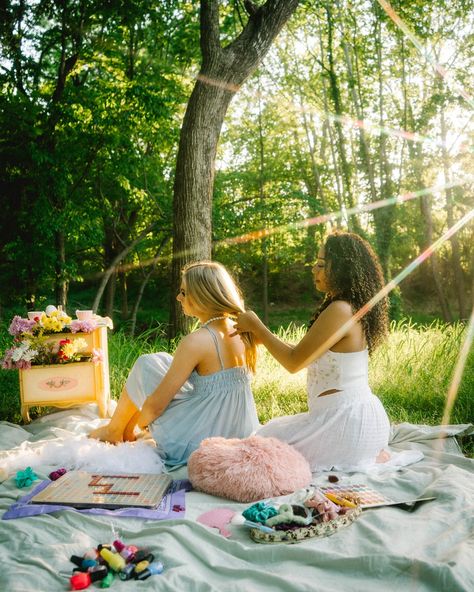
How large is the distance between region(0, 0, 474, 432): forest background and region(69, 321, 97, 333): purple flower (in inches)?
71.3

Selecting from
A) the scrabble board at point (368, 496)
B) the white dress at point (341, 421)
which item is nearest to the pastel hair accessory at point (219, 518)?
the scrabble board at point (368, 496)

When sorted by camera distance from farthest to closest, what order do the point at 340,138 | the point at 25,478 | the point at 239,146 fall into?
1. the point at 239,146
2. the point at 340,138
3. the point at 25,478

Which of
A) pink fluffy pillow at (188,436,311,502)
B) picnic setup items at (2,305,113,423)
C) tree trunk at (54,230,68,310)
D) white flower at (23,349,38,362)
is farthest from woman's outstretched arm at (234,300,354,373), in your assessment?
tree trunk at (54,230,68,310)

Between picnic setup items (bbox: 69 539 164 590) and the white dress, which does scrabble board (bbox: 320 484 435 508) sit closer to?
the white dress

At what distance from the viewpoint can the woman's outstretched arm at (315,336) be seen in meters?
3.04

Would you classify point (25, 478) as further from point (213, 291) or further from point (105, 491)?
point (213, 291)

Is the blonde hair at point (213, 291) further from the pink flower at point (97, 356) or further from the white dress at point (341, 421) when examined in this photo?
the pink flower at point (97, 356)

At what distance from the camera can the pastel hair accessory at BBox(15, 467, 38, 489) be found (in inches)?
111

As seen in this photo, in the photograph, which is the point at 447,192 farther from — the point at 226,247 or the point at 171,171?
the point at 171,171

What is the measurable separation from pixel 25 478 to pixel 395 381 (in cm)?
344

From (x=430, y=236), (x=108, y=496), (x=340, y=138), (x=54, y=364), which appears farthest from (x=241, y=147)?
(x=108, y=496)

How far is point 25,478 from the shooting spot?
112 inches

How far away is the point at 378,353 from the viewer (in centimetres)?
582

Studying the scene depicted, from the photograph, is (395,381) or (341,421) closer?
(341,421)
